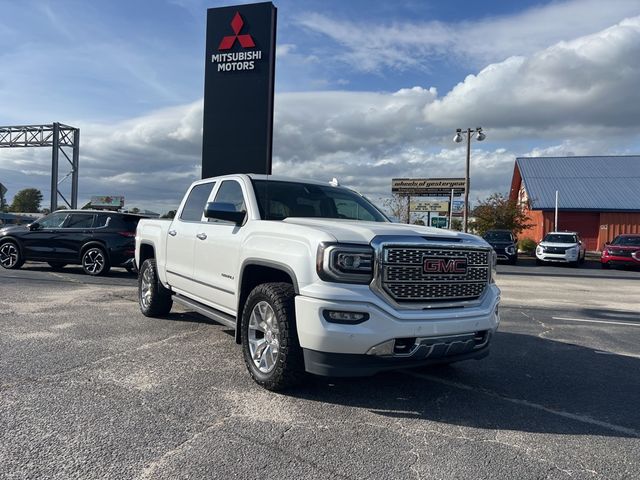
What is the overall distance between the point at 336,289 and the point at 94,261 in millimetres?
10528

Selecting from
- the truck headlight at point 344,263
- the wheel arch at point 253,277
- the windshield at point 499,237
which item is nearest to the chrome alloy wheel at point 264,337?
the wheel arch at point 253,277

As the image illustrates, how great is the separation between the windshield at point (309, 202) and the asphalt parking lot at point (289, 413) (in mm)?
1611

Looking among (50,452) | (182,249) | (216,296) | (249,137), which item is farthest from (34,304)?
(249,137)

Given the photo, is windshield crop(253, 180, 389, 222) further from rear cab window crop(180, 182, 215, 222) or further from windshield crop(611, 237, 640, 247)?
windshield crop(611, 237, 640, 247)

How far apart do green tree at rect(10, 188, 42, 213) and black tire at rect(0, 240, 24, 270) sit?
92.7m

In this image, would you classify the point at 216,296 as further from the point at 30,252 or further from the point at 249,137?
the point at 249,137

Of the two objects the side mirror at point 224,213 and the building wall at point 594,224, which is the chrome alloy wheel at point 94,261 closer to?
the side mirror at point 224,213

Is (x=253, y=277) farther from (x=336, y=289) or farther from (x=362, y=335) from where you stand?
(x=362, y=335)

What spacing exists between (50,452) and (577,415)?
149 inches

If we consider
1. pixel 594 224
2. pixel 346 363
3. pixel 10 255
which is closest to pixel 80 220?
pixel 10 255

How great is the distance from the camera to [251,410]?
3854 millimetres

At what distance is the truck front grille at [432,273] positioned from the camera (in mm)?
3861

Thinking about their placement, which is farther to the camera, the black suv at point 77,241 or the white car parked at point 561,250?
the white car parked at point 561,250

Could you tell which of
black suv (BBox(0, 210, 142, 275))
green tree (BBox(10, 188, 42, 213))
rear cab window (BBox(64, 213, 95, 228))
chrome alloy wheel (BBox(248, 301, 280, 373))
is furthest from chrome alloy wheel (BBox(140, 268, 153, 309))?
green tree (BBox(10, 188, 42, 213))
